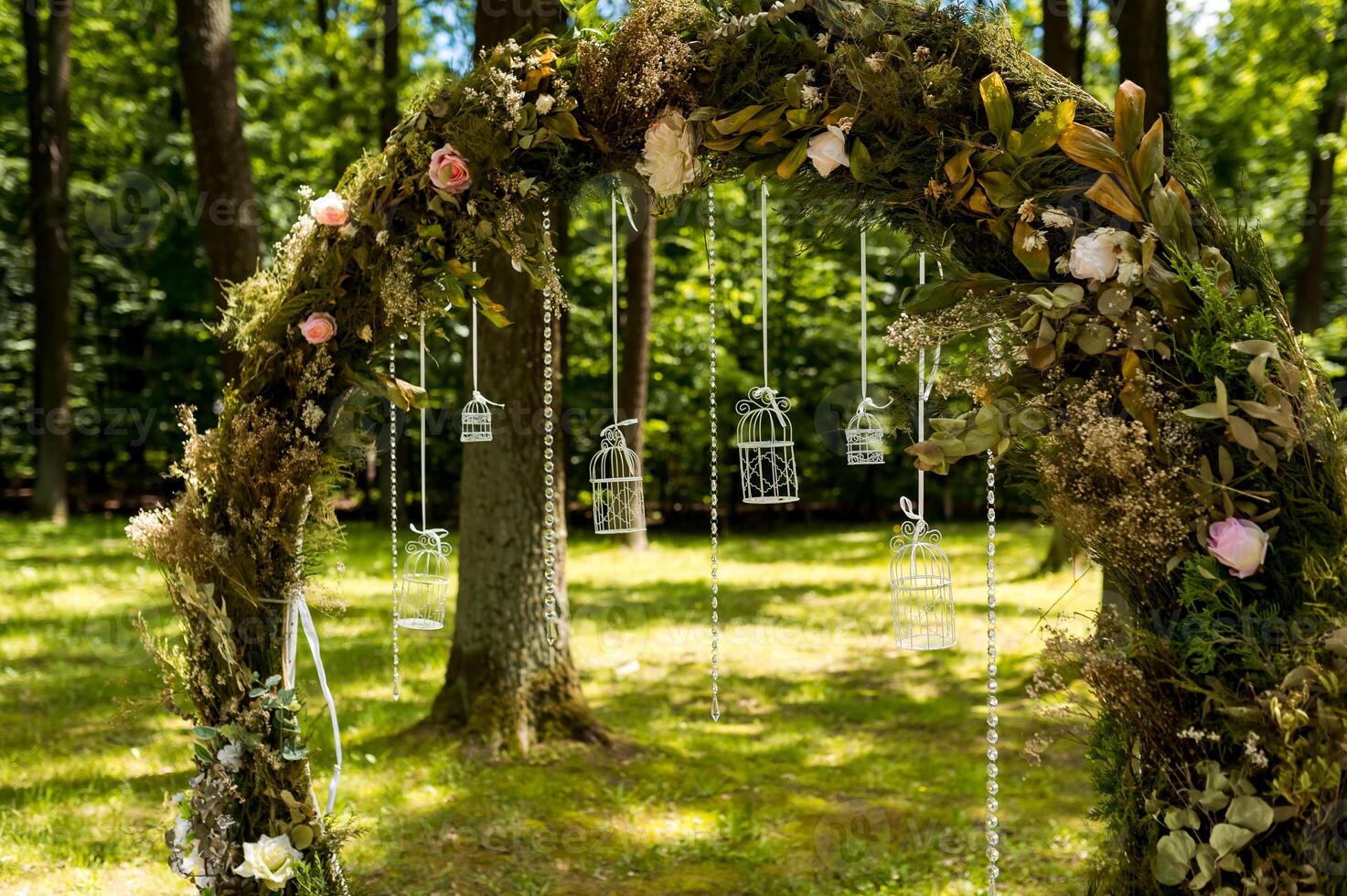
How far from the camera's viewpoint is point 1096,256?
6.55 feet

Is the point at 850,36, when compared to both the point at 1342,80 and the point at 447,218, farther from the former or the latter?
the point at 1342,80

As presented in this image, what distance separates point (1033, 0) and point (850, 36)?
1451 centimetres

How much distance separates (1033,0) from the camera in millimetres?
14727

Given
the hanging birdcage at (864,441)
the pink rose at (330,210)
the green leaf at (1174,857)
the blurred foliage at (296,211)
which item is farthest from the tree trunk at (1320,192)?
the pink rose at (330,210)

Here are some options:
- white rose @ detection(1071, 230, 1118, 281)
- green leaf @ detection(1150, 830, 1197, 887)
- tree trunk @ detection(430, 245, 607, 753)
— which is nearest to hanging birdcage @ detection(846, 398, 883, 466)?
white rose @ detection(1071, 230, 1118, 281)

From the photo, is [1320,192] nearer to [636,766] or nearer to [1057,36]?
[1057,36]

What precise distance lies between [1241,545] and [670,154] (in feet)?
5.09

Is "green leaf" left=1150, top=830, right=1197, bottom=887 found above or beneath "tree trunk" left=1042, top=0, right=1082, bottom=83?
beneath

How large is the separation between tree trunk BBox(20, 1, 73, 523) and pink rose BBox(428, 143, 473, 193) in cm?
1239

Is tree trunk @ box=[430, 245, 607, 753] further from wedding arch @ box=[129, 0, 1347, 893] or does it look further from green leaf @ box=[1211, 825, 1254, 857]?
green leaf @ box=[1211, 825, 1254, 857]

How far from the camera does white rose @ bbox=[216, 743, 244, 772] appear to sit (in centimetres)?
298

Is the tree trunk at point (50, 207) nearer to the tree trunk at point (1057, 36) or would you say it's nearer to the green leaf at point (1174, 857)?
the tree trunk at point (1057, 36)

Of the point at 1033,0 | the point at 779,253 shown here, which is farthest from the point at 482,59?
the point at 1033,0

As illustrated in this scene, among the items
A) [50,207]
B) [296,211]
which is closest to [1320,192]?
[296,211]
